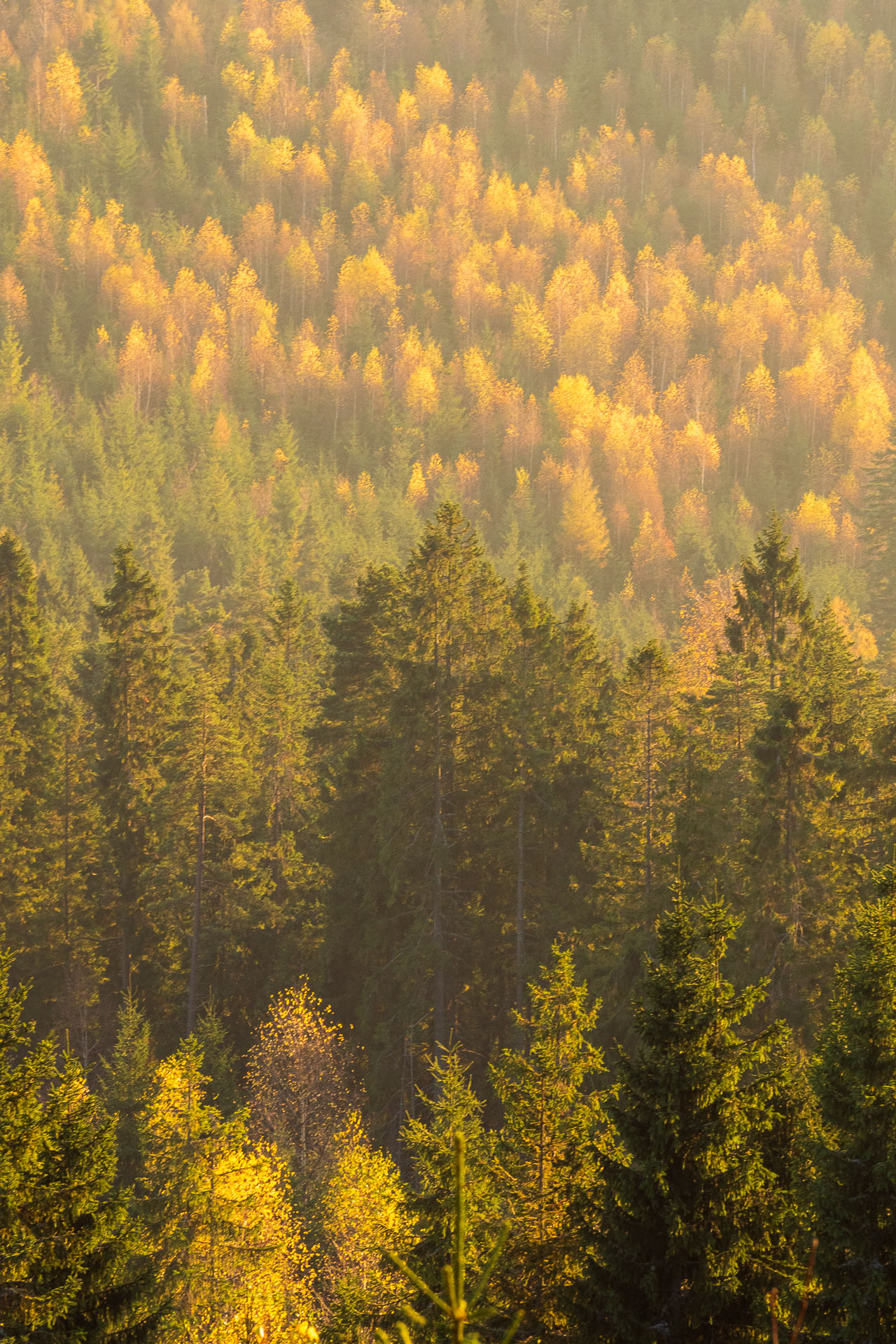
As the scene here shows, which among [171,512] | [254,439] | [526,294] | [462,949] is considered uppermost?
[526,294]

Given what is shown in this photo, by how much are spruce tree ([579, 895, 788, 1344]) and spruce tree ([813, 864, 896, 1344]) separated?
677 millimetres

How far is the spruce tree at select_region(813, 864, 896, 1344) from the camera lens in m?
14.3

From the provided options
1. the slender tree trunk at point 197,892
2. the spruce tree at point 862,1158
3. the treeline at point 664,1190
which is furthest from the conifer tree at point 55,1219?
the slender tree trunk at point 197,892

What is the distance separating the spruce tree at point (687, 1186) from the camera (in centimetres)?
1446

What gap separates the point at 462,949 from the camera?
4309 cm

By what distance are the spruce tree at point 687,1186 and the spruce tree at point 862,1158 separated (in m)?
0.68

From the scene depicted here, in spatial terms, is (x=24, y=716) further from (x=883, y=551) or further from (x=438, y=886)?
(x=883, y=551)

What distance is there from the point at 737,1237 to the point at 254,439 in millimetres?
152995

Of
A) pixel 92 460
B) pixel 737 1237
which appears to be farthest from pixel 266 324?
pixel 737 1237

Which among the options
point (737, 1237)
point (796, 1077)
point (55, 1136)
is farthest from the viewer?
point (796, 1077)

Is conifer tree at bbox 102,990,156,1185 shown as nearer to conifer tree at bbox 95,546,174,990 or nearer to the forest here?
the forest

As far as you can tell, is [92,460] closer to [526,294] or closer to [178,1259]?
[526,294]

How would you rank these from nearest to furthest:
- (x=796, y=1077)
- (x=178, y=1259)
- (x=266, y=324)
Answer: (x=796, y=1077), (x=178, y=1259), (x=266, y=324)

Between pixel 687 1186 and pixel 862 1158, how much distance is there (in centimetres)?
206
